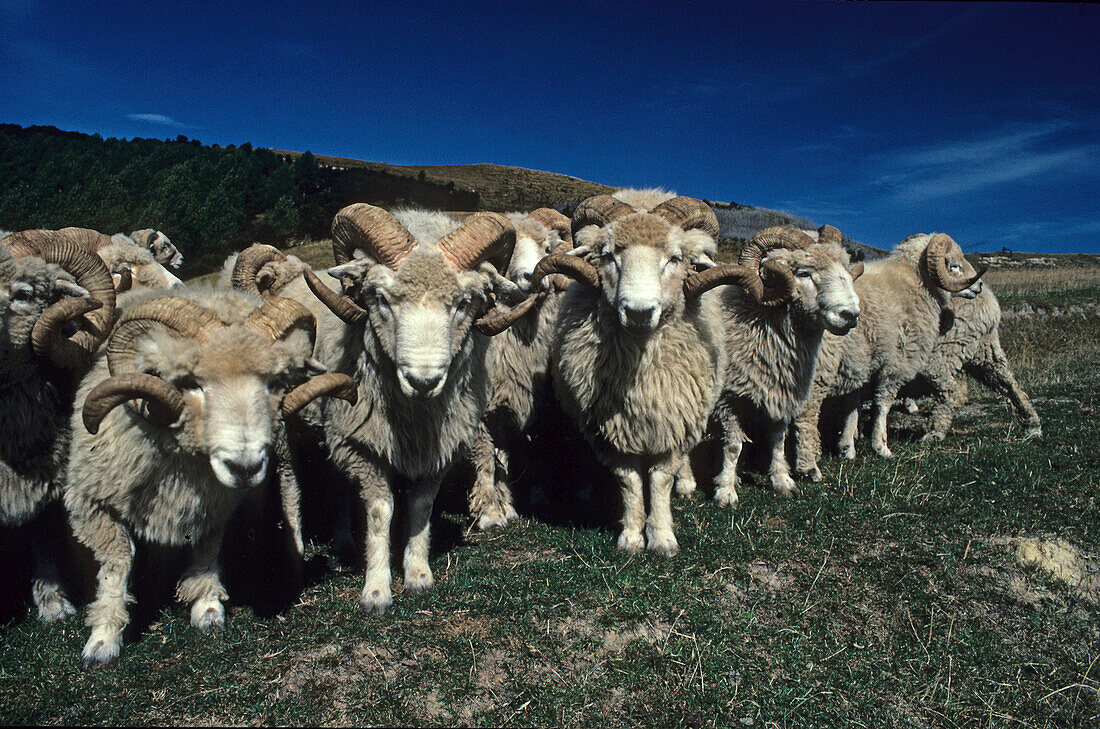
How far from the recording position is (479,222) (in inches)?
204

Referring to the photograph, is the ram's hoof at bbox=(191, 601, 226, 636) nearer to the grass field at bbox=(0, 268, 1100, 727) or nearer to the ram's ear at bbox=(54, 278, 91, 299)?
the grass field at bbox=(0, 268, 1100, 727)

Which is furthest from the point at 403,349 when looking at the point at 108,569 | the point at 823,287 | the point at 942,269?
the point at 942,269

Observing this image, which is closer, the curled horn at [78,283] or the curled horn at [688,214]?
the curled horn at [78,283]

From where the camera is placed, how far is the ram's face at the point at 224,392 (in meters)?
3.85

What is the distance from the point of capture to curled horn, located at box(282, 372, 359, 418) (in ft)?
14.5

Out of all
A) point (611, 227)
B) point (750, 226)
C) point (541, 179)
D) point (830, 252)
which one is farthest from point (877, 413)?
point (541, 179)

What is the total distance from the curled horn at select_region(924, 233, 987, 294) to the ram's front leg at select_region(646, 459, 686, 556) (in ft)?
23.9

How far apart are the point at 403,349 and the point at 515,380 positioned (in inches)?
109

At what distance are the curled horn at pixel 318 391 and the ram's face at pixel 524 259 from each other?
235cm

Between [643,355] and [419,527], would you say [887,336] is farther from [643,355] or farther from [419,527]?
[419,527]

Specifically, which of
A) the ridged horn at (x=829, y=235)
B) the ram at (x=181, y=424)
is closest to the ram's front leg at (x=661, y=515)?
the ram at (x=181, y=424)

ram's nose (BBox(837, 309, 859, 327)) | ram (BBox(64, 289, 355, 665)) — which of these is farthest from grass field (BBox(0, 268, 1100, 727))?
ram's nose (BBox(837, 309, 859, 327))

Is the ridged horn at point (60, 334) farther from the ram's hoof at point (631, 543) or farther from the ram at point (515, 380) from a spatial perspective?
the ram's hoof at point (631, 543)

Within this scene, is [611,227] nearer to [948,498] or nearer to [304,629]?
[304,629]
